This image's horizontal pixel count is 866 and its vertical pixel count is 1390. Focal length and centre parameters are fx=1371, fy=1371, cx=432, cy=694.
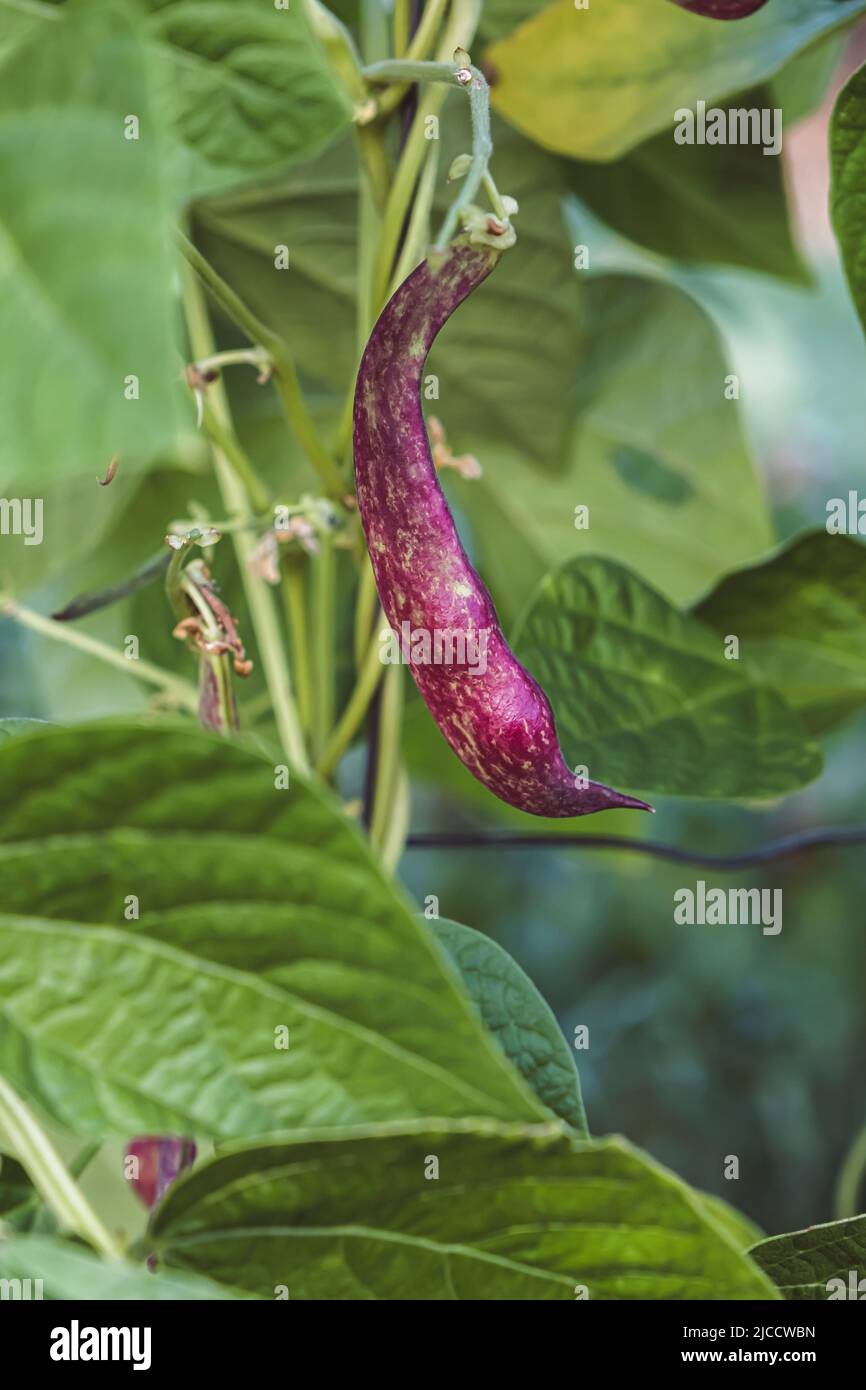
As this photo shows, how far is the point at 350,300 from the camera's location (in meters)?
0.43

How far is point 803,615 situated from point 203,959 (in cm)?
23

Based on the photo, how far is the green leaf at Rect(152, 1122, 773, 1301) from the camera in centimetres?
20

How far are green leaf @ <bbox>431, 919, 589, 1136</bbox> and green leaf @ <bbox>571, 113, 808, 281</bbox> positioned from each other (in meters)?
0.26

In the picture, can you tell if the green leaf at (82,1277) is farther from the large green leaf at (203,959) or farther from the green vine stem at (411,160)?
the green vine stem at (411,160)

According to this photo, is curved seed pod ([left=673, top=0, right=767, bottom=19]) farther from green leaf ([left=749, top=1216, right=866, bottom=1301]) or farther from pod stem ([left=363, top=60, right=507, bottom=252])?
green leaf ([left=749, top=1216, right=866, bottom=1301])

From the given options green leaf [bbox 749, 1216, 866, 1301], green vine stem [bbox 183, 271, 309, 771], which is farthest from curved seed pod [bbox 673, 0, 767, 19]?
green leaf [bbox 749, 1216, 866, 1301]

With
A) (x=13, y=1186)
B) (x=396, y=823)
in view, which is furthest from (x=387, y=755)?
(x=13, y=1186)

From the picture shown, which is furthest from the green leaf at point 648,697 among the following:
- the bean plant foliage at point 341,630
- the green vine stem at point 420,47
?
the green vine stem at point 420,47

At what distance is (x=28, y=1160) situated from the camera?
A: 22 cm

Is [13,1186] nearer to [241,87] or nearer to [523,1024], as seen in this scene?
[523,1024]

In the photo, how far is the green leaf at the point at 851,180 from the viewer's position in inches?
11.5

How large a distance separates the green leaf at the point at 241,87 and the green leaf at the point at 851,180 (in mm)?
130
